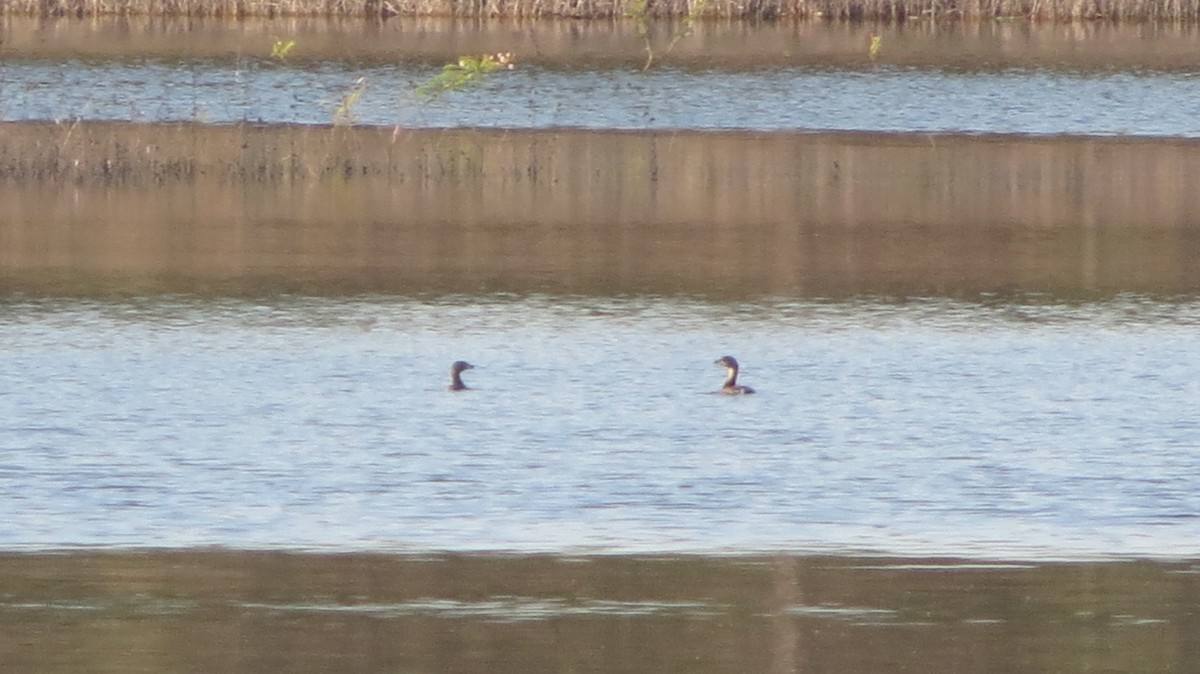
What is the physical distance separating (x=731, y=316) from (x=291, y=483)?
6942 millimetres

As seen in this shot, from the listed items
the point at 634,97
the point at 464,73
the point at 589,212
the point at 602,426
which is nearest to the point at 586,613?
the point at 602,426

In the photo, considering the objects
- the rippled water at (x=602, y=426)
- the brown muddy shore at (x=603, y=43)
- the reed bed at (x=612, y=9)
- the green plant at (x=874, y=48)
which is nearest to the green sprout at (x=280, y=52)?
the brown muddy shore at (x=603, y=43)

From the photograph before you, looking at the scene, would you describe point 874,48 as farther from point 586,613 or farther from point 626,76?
point 586,613

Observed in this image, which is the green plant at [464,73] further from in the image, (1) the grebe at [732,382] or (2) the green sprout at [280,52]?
(1) the grebe at [732,382]

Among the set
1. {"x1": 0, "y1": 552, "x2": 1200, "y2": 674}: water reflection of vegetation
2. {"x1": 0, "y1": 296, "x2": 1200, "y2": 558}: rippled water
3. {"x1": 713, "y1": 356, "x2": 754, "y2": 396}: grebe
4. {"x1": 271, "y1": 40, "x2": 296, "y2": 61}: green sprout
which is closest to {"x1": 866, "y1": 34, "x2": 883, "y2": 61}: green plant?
{"x1": 271, "y1": 40, "x2": 296, "y2": 61}: green sprout

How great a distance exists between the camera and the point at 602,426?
42.4 ft

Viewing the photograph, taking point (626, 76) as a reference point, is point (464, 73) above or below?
above

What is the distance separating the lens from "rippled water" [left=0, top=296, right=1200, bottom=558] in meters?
10.2

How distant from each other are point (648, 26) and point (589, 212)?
61.4ft

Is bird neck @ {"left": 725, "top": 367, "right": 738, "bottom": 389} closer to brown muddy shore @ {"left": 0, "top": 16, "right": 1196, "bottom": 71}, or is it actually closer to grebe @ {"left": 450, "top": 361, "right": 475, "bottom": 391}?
grebe @ {"left": 450, "top": 361, "right": 475, "bottom": 391}

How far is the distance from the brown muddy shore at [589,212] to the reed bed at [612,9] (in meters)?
11.5

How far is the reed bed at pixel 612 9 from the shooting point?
135ft

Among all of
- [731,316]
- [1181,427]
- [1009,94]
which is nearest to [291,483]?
[1181,427]

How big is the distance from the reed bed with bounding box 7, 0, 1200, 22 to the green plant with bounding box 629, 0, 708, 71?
42 cm
